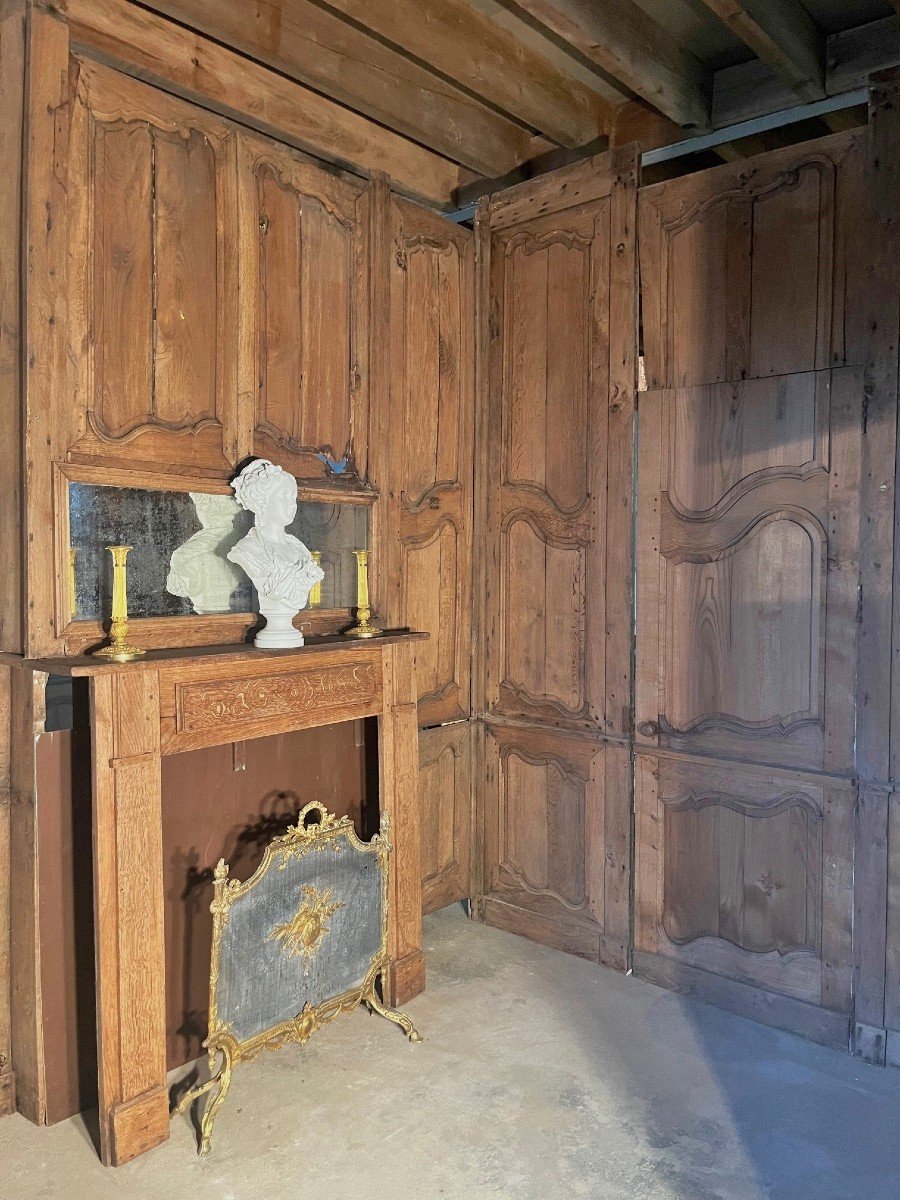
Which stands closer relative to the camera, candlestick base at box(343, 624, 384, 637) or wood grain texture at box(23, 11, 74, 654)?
wood grain texture at box(23, 11, 74, 654)

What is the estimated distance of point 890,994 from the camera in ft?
8.08

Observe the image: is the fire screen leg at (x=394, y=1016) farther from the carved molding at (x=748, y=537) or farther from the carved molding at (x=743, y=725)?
the carved molding at (x=748, y=537)

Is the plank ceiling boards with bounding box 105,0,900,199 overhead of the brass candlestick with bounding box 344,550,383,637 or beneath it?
overhead

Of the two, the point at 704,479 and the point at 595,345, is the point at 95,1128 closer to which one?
the point at 704,479

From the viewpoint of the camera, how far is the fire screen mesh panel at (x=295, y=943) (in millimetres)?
2137

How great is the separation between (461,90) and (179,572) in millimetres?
2114

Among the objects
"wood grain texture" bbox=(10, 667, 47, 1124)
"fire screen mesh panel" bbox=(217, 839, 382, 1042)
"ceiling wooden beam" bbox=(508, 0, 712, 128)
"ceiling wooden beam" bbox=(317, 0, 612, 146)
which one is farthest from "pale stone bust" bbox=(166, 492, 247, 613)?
"ceiling wooden beam" bbox=(508, 0, 712, 128)

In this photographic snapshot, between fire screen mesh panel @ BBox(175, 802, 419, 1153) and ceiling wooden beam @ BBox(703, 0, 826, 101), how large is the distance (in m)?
2.50

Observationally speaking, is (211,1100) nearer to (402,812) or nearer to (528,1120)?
(528,1120)

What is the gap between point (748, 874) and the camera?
273 centimetres

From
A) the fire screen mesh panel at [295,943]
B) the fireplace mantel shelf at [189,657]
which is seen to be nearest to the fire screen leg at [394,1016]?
the fire screen mesh panel at [295,943]

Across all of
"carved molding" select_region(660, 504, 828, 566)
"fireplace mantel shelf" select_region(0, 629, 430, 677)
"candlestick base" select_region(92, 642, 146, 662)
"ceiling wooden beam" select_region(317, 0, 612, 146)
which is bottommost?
"fireplace mantel shelf" select_region(0, 629, 430, 677)

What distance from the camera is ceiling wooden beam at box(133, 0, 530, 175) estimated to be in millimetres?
2562

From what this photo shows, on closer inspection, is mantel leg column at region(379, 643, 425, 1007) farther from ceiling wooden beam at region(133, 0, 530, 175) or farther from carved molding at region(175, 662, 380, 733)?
ceiling wooden beam at region(133, 0, 530, 175)
